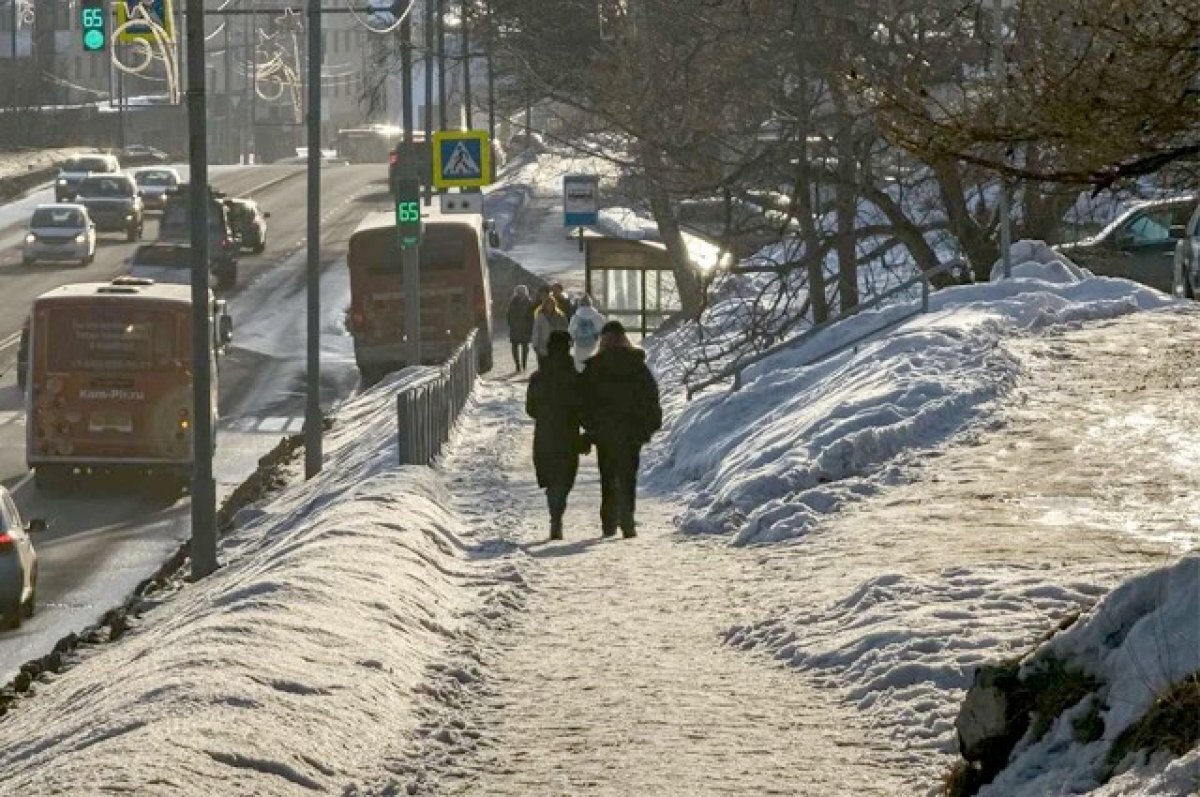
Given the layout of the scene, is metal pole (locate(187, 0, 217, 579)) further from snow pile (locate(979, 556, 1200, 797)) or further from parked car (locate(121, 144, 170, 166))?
parked car (locate(121, 144, 170, 166))

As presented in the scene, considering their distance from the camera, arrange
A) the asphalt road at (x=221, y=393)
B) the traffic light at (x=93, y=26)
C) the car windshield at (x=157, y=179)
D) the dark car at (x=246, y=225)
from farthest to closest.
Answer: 1. the car windshield at (x=157, y=179)
2. the dark car at (x=246, y=225)
3. the traffic light at (x=93, y=26)
4. the asphalt road at (x=221, y=393)

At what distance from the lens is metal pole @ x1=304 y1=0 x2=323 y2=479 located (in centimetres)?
3102

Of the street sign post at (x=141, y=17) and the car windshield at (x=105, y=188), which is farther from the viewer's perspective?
the car windshield at (x=105, y=188)

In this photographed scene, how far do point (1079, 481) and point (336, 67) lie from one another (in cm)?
16609

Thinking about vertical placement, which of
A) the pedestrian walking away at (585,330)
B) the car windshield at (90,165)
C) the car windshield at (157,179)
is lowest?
the car windshield at (157,179)

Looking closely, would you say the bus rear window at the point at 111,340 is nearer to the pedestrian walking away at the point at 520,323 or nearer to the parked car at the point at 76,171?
the pedestrian walking away at the point at 520,323

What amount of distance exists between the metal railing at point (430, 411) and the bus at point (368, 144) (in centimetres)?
9879

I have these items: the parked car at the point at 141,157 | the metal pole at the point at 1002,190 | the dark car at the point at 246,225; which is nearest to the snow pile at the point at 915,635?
the metal pole at the point at 1002,190

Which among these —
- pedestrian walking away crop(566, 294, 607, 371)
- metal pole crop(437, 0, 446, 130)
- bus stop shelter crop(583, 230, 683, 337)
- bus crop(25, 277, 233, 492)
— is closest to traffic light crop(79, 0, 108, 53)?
bus crop(25, 277, 233, 492)

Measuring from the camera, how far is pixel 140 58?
15825 centimetres

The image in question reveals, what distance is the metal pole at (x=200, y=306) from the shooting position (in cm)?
2403

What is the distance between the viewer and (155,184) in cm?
8694

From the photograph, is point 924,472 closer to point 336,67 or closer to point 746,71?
point 746,71

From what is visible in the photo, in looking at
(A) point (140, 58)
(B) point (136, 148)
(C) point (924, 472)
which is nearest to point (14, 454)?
(C) point (924, 472)
